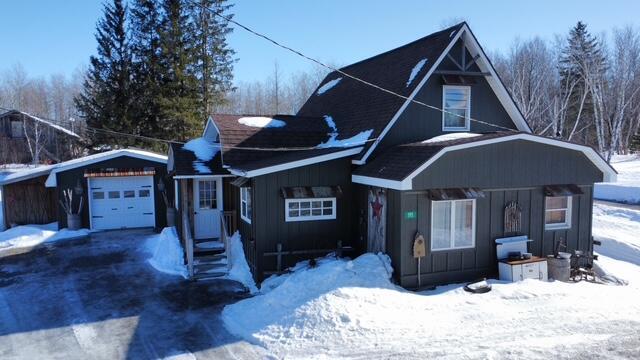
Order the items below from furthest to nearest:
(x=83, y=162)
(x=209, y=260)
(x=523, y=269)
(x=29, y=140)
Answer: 1. (x=29, y=140)
2. (x=83, y=162)
3. (x=209, y=260)
4. (x=523, y=269)

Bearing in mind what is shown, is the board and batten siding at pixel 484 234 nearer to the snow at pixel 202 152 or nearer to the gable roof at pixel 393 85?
the gable roof at pixel 393 85

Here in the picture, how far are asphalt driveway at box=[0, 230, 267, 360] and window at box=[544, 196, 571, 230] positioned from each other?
8.26m

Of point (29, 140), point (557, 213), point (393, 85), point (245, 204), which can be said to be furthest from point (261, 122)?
point (29, 140)

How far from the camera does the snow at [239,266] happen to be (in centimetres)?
1196

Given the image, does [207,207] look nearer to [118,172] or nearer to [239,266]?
[239,266]

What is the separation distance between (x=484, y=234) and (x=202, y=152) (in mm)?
9519

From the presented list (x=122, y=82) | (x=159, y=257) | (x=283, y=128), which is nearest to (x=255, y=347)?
(x=159, y=257)

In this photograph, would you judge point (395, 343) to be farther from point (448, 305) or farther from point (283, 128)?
point (283, 128)

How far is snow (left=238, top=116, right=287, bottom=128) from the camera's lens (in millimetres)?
16297

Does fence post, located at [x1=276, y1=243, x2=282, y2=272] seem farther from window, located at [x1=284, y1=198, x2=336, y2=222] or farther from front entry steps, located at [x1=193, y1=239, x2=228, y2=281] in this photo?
front entry steps, located at [x1=193, y1=239, x2=228, y2=281]

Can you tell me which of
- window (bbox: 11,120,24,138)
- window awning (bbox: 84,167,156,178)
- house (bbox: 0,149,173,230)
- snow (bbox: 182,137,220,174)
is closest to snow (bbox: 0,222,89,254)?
house (bbox: 0,149,173,230)

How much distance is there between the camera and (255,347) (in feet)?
27.1

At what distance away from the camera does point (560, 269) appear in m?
11.7

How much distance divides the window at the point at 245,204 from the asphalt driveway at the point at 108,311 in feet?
6.34
